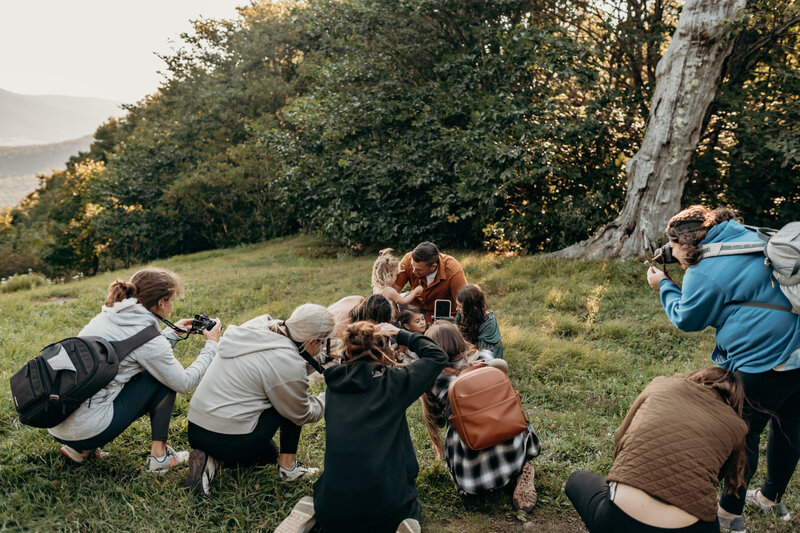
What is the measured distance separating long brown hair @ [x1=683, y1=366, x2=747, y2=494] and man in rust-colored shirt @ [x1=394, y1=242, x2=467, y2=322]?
2.83 metres

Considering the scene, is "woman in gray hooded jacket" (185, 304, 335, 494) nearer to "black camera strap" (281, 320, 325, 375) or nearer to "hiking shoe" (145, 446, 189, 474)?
"black camera strap" (281, 320, 325, 375)

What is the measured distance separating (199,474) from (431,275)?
2.84m

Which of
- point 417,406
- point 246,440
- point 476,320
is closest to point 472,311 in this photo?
point 476,320

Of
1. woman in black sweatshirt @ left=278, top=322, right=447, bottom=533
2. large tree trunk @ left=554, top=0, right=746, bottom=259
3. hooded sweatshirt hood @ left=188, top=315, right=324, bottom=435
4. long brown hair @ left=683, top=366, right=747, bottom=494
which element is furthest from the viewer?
large tree trunk @ left=554, top=0, right=746, bottom=259

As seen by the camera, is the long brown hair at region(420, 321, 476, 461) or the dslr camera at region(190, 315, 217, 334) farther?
the dslr camera at region(190, 315, 217, 334)

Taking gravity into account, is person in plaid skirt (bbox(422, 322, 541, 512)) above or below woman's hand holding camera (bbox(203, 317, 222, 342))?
below

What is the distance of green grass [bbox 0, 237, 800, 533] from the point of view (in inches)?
119

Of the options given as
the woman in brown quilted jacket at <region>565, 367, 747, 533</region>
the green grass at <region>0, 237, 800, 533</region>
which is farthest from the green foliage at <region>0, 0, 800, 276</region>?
the woman in brown quilted jacket at <region>565, 367, 747, 533</region>

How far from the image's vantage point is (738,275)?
2643mm

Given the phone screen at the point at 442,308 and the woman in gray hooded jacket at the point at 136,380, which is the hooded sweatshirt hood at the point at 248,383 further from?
the phone screen at the point at 442,308

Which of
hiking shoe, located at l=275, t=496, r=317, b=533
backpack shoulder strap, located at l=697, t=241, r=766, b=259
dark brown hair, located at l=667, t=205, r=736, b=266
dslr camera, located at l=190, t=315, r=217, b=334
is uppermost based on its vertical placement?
dark brown hair, located at l=667, t=205, r=736, b=266

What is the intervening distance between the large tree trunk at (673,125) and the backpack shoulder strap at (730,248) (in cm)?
608

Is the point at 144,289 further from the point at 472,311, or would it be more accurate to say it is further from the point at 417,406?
the point at 417,406

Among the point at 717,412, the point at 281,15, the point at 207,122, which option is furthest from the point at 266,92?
the point at 717,412
